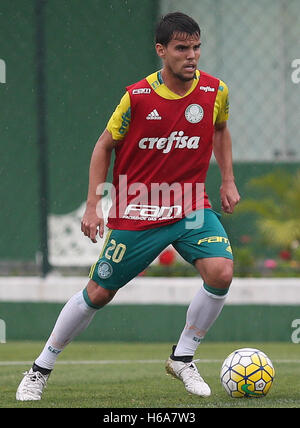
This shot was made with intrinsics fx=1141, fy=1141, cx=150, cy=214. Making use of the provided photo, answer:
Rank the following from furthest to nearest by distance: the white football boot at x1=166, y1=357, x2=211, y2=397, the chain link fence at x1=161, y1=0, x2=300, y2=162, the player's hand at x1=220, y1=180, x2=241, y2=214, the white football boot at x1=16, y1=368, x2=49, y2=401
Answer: the chain link fence at x1=161, y1=0, x2=300, y2=162 → the player's hand at x1=220, y1=180, x2=241, y2=214 → the white football boot at x1=166, y1=357, x2=211, y2=397 → the white football boot at x1=16, y1=368, x2=49, y2=401

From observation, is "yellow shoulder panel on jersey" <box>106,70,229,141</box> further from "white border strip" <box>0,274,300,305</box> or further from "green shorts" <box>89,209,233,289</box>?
"white border strip" <box>0,274,300,305</box>

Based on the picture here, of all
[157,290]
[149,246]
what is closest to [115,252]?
[149,246]

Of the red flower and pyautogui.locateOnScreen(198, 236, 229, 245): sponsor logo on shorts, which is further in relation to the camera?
the red flower

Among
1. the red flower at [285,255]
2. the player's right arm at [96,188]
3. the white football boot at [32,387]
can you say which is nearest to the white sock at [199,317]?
the player's right arm at [96,188]

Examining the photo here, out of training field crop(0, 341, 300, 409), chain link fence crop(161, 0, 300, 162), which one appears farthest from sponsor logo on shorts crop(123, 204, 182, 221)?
chain link fence crop(161, 0, 300, 162)

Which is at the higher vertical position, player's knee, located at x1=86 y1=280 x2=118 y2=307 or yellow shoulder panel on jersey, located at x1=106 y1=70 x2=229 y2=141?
yellow shoulder panel on jersey, located at x1=106 y1=70 x2=229 y2=141

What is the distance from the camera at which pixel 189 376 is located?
248 inches

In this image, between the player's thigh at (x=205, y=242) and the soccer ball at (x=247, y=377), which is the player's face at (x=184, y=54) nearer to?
the player's thigh at (x=205, y=242)

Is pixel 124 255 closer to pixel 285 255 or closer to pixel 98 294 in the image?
pixel 98 294

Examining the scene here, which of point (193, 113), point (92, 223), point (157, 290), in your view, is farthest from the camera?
point (157, 290)

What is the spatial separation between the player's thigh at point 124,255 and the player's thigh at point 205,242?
117 millimetres

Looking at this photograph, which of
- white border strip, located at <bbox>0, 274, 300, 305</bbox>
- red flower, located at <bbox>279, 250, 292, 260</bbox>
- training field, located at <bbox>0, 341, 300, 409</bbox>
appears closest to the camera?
training field, located at <bbox>0, 341, 300, 409</bbox>

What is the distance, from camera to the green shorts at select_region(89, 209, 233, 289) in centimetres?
617

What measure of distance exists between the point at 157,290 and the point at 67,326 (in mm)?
3402
